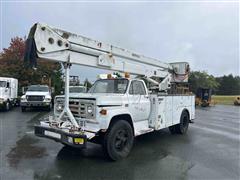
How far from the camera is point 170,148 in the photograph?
6910mm

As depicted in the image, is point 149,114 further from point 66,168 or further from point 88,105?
point 66,168

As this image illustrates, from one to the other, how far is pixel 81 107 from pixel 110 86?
1491 millimetres

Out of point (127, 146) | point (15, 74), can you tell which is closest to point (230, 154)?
point (127, 146)

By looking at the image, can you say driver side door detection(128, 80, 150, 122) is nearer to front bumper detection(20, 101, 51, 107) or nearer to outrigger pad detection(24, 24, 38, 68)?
outrigger pad detection(24, 24, 38, 68)

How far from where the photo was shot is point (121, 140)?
5.79 metres

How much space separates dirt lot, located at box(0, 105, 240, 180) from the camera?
15.5ft

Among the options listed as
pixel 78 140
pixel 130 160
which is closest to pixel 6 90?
pixel 78 140

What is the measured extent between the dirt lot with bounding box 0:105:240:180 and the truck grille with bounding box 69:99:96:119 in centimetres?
110

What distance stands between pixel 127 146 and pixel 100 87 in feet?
6.83

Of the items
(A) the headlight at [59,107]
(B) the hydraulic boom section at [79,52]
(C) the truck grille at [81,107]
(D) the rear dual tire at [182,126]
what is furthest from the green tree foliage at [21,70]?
(C) the truck grille at [81,107]

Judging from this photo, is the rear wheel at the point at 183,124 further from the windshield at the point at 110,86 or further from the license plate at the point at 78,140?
the license plate at the point at 78,140

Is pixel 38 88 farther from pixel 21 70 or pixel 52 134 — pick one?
pixel 52 134

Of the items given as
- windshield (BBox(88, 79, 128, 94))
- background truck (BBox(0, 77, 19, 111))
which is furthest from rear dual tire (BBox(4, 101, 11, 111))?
windshield (BBox(88, 79, 128, 94))

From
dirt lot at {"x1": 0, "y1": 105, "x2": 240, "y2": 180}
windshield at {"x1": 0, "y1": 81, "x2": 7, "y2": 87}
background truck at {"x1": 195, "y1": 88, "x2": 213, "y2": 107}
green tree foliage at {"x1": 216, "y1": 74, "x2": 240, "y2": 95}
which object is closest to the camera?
dirt lot at {"x1": 0, "y1": 105, "x2": 240, "y2": 180}
